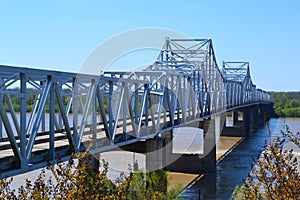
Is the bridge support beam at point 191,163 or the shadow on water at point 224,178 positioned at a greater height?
the bridge support beam at point 191,163

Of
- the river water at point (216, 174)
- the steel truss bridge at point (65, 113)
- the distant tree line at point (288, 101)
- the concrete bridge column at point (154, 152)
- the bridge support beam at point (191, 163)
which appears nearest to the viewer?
the steel truss bridge at point (65, 113)

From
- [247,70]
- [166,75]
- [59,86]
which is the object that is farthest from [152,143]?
[247,70]

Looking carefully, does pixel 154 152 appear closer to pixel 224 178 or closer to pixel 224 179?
pixel 224 179

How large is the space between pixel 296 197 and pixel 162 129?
12.1 metres

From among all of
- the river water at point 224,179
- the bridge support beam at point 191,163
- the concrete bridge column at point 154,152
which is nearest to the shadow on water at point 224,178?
the river water at point 224,179

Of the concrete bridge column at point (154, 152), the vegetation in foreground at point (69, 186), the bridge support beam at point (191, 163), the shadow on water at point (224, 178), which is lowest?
the shadow on water at point (224, 178)

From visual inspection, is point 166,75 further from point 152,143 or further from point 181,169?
point 181,169

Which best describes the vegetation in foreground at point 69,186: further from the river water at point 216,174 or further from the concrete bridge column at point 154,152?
the river water at point 216,174

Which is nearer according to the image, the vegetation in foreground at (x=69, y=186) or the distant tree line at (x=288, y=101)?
the vegetation in foreground at (x=69, y=186)

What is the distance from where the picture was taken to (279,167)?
639 centimetres

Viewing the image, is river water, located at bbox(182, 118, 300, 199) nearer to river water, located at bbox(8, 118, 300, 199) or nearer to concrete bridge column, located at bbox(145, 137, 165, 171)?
river water, located at bbox(8, 118, 300, 199)

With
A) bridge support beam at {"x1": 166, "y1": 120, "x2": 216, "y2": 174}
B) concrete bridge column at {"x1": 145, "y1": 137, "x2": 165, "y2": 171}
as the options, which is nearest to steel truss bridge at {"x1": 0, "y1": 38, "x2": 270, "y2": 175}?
concrete bridge column at {"x1": 145, "y1": 137, "x2": 165, "y2": 171}

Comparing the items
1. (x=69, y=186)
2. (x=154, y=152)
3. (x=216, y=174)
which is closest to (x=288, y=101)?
(x=216, y=174)

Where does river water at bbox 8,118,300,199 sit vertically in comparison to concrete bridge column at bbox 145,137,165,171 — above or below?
below
